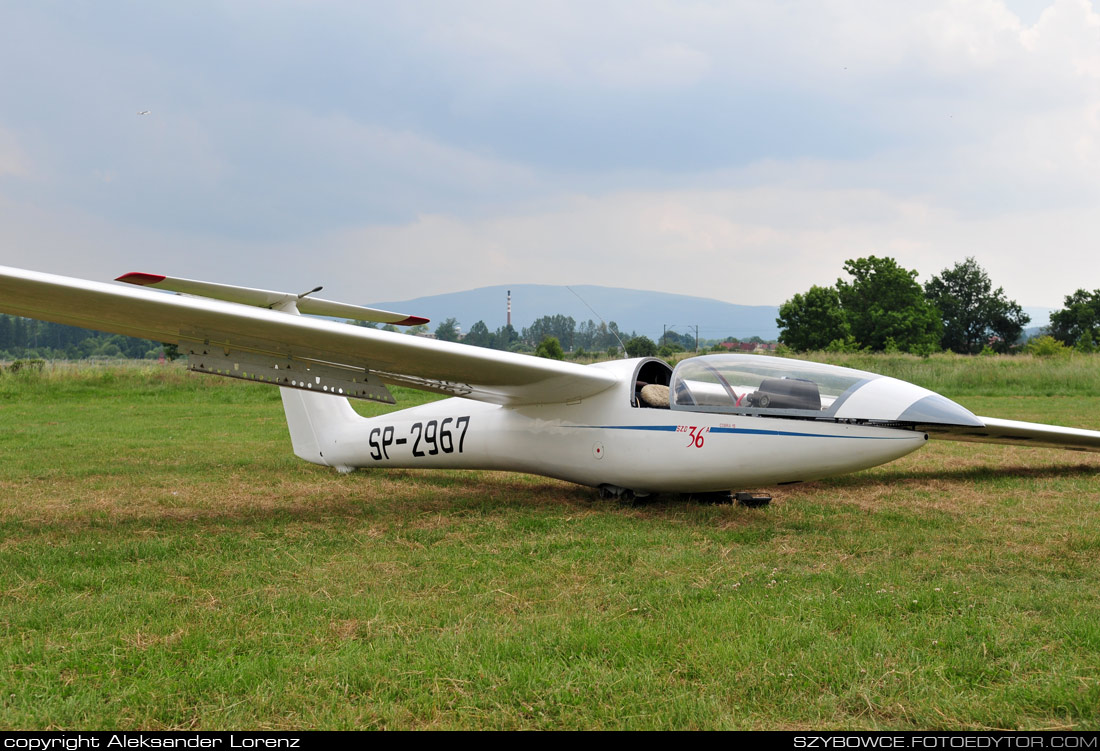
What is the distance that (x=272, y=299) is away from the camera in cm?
873

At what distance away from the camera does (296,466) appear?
10430 mm

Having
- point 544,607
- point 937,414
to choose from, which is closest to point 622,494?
point 937,414

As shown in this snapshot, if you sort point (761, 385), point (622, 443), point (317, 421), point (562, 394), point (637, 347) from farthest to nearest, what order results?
point (637, 347), point (317, 421), point (562, 394), point (622, 443), point (761, 385)

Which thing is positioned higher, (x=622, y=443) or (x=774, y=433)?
(x=774, y=433)

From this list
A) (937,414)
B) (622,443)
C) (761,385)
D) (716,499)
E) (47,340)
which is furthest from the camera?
(47,340)

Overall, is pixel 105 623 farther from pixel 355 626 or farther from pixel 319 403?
pixel 319 403

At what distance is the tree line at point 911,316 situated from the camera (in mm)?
81938

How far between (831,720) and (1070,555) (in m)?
3.53

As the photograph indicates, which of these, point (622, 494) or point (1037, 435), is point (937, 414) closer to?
point (622, 494)

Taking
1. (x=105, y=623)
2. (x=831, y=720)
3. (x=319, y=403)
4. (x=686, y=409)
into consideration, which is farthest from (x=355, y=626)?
(x=319, y=403)

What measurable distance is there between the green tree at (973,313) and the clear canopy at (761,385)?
10179 centimetres

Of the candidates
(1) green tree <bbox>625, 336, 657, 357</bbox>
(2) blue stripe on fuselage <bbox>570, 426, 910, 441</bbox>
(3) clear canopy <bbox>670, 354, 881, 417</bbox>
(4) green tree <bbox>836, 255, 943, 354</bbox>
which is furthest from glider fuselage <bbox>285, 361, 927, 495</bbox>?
(4) green tree <bbox>836, 255, 943, 354</bbox>

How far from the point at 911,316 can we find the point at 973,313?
22756mm

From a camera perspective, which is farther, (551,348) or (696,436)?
(551,348)
